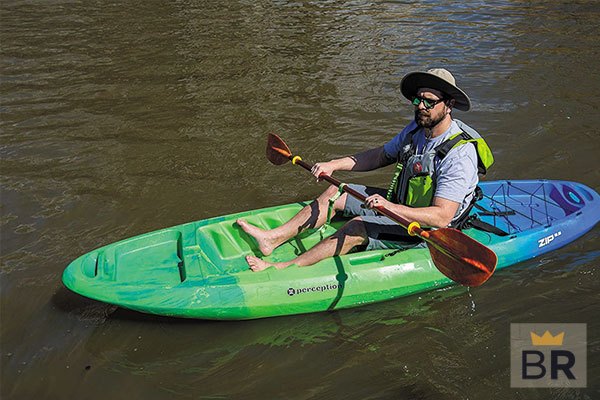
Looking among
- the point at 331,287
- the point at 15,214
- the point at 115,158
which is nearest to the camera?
the point at 331,287

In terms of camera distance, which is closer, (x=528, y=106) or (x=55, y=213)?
(x=55, y=213)

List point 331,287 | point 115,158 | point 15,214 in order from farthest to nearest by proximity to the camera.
→ point 115,158, point 15,214, point 331,287

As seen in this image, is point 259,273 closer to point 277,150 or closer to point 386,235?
point 386,235

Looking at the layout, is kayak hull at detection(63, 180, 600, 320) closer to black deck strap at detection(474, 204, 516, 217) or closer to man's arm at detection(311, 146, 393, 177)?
black deck strap at detection(474, 204, 516, 217)

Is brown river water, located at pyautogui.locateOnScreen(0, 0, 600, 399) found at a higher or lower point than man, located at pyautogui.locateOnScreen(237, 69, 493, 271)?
lower

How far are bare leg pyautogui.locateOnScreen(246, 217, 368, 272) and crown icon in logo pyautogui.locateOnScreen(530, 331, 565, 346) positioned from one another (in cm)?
141

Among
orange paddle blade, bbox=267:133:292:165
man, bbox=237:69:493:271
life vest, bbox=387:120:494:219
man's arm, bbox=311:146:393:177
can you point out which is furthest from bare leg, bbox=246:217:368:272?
orange paddle blade, bbox=267:133:292:165

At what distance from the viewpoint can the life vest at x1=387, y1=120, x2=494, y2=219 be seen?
179 inches

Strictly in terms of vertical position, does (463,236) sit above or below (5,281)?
above

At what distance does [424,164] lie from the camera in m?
4.65

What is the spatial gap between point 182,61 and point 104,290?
6976mm

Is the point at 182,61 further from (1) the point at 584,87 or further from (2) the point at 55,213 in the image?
(1) the point at 584,87

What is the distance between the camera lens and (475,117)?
325 inches

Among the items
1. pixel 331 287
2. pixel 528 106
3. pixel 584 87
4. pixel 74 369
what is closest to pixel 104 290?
pixel 74 369
